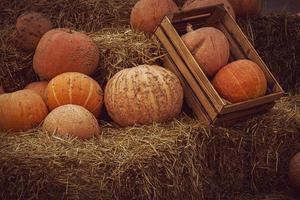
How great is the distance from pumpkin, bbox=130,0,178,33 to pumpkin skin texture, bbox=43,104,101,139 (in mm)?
1147

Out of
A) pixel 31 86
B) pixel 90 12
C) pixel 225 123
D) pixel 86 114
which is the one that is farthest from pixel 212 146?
pixel 90 12

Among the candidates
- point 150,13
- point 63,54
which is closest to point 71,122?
point 63,54

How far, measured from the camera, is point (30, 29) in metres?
4.70

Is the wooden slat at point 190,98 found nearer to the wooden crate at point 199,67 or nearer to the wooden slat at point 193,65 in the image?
the wooden crate at point 199,67

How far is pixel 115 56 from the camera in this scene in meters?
4.70

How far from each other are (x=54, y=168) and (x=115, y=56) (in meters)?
1.50

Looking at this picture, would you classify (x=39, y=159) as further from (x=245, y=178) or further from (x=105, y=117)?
(x=245, y=178)

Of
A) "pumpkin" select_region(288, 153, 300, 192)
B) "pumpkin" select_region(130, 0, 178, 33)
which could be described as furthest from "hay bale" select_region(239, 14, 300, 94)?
"pumpkin" select_region(288, 153, 300, 192)

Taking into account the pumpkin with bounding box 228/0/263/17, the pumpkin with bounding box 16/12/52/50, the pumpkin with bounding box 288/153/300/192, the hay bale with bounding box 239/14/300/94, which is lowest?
the pumpkin with bounding box 288/153/300/192

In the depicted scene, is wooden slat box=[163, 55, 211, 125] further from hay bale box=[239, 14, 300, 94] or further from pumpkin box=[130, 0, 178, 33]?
hay bale box=[239, 14, 300, 94]

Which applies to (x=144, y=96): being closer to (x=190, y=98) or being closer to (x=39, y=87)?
(x=190, y=98)

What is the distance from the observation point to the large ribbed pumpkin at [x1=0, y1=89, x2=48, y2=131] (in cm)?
413

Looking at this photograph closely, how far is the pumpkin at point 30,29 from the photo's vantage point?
185 inches

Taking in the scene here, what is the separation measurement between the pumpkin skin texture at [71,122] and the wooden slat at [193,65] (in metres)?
0.82
